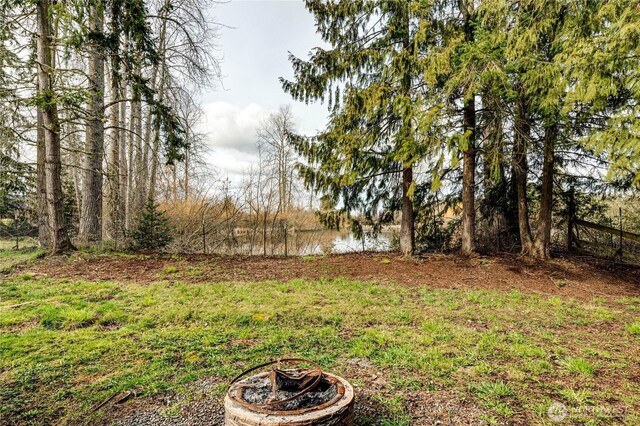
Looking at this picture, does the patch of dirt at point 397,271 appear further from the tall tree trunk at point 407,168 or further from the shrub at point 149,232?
the shrub at point 149,232

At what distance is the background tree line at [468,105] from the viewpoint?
500 centimetres

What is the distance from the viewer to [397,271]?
697 cm

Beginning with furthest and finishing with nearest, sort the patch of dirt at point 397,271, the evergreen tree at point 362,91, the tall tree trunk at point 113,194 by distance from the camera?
the tall tree trunk at point 113,194 → the evergreen tree at point 362,91 → the patch of dirt at point 397,271

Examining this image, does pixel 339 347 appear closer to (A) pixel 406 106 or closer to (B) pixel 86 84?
(A) pixel 406 106

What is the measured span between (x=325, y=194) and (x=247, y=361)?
541 cm

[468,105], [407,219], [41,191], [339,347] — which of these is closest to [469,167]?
[468,105]

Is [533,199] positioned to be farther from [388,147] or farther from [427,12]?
[427,12]

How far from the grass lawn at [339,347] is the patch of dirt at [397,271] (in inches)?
→ 21.4

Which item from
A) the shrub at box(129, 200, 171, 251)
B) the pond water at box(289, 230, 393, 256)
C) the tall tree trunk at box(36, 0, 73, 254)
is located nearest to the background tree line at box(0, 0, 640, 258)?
the tall tree trunk at box(36, 0, 73, 254)

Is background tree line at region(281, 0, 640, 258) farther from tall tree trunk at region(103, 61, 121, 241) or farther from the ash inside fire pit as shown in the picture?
tall tree trunk at region(103, 61, 121, 241)

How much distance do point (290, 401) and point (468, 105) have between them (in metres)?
7.42

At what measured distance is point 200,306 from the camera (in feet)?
15.3

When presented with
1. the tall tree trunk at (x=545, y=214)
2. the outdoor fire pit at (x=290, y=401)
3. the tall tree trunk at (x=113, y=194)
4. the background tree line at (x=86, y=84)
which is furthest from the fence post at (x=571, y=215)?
the tall tree trunk at (x=113, y=194)

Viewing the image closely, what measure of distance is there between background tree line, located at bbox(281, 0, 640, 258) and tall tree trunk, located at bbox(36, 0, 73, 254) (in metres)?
5.01
